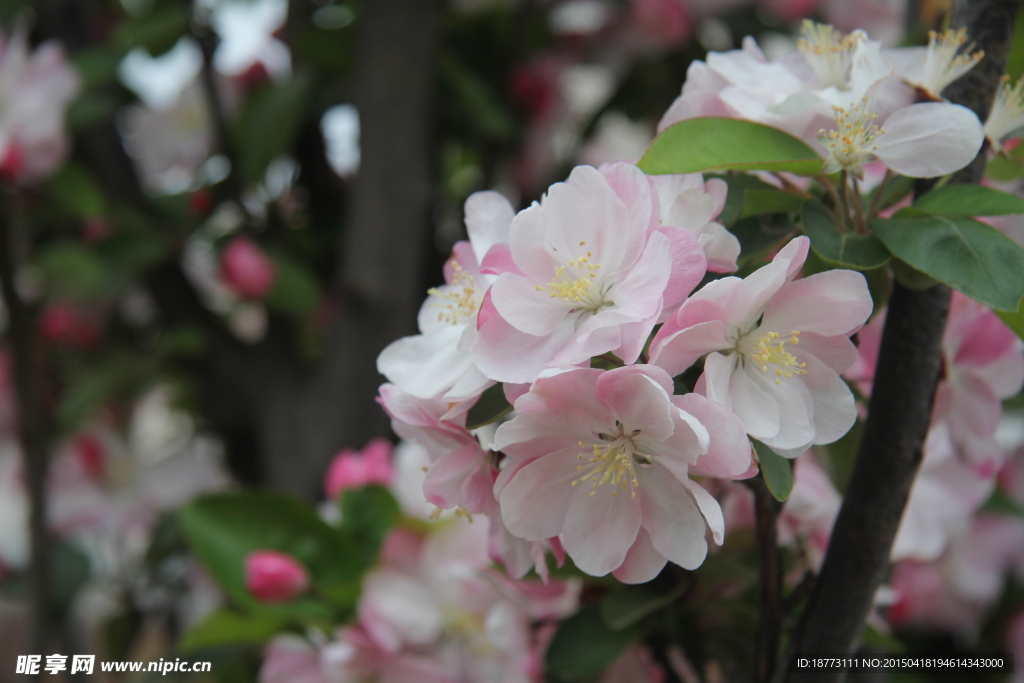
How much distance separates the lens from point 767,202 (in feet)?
1.36

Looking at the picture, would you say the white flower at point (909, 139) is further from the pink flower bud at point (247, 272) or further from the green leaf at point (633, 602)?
the pink flower bud at point (247, 272)

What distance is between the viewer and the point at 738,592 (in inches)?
21.5

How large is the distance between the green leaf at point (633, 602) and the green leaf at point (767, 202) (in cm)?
23

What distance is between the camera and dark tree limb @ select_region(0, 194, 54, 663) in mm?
958

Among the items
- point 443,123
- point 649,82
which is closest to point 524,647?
point 443,123

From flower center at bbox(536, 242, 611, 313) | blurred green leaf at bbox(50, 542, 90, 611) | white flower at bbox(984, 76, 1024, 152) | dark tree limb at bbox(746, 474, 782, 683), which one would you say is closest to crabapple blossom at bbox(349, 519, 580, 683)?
dark tree limb at bbox(746, 474, 782, 683)

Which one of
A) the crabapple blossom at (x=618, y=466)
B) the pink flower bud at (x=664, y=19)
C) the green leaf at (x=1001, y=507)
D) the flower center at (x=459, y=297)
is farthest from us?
the pink flower bud at (x=664, y=19)

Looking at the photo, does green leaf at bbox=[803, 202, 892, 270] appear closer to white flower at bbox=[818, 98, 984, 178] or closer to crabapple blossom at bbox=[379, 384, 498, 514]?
white flower at bbox=[818, 98, 984, 178]

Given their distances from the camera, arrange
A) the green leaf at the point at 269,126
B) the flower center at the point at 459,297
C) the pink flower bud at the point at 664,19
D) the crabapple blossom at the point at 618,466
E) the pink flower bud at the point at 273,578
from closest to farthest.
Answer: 1. the crabapple blossom at the point at 618,466
2. the flower center at the point at 459,297
3. the pink flower bud at the point at 273,578
4. the green leaf at the point at 269,126
5. the pink flower bud at the point at 664,19

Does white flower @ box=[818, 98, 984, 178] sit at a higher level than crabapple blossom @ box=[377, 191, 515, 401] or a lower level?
higher

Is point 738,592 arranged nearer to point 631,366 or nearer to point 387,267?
point 631,366

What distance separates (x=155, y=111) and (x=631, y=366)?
4.35 ft

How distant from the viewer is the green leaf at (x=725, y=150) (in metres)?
0.38

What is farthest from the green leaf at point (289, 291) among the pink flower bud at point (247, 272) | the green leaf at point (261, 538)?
the green leaf at point (261, 538)
